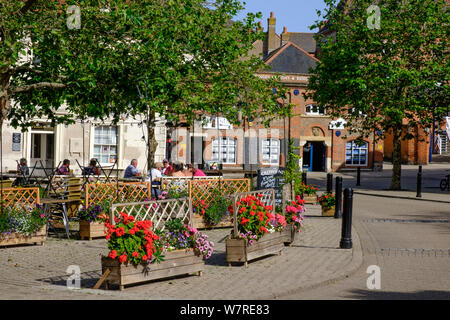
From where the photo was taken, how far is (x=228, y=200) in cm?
1595

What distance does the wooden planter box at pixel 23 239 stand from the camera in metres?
12.4

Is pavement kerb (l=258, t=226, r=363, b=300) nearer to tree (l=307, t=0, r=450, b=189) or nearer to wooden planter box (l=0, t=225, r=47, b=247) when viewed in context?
wooden planter box (l=0, t=225, r=47, b=247)

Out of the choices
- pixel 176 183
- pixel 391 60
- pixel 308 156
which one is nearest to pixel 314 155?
pixel 308 156

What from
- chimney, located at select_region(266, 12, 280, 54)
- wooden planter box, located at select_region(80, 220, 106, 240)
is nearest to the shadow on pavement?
wooden planter box, located at select_region(80, 220, 106, 240)

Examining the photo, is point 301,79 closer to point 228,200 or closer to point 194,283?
point 228,200

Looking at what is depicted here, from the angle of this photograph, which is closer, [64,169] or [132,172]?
[132,172]

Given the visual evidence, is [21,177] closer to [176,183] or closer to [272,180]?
[176,183]

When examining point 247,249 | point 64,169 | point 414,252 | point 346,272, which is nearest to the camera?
point 346,272

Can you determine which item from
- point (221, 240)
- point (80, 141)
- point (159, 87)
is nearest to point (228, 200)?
point (221, 240)

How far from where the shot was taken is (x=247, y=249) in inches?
420

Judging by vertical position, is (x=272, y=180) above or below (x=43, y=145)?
below

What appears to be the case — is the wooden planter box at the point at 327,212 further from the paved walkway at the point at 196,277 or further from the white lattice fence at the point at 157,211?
the white lattice fence at the point at 157,211

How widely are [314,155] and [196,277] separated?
136 feet
